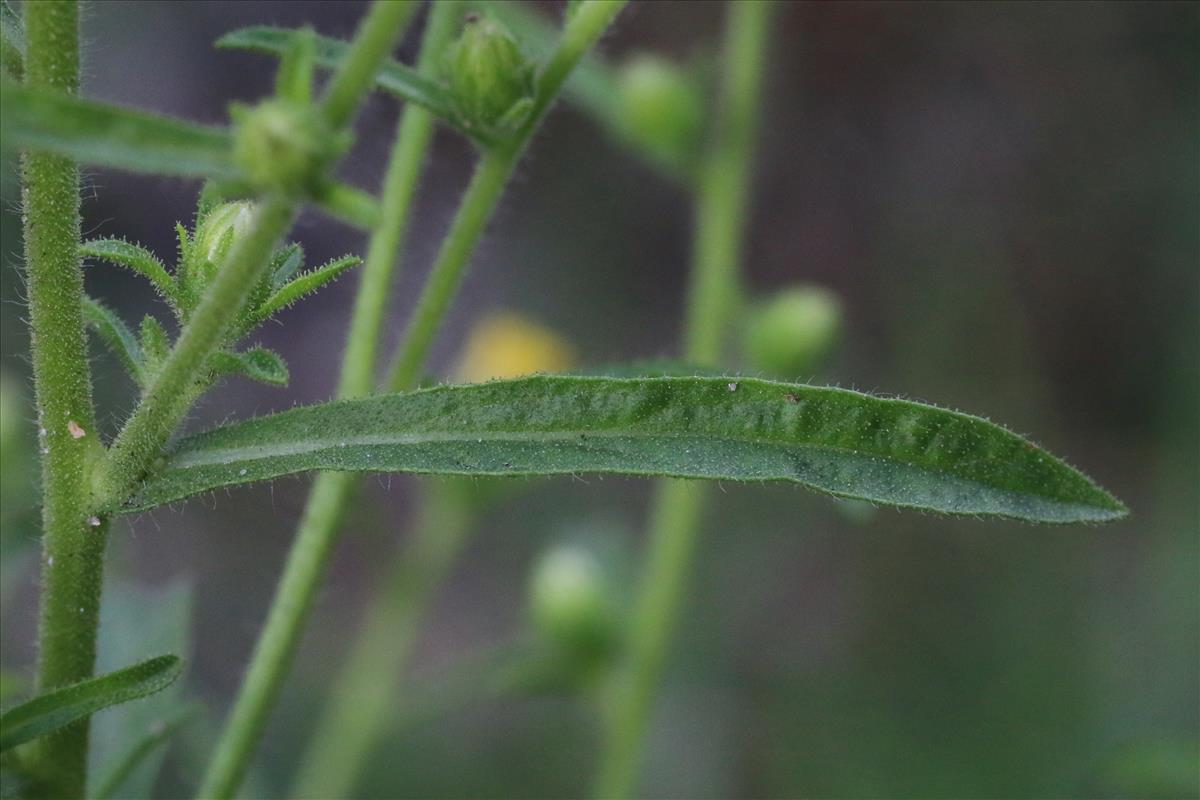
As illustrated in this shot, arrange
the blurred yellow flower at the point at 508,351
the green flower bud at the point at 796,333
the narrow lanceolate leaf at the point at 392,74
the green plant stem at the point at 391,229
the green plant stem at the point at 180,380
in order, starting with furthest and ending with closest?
the blurred yellow flower at the point at 508,351
the green flower bud at the point at 796,333
the green plant stem at the point at 391,229
the narrow lanceolate leaf at the point at 392,74
the green plant stem at the point at 180,380

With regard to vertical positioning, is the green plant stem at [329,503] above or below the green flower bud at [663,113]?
below

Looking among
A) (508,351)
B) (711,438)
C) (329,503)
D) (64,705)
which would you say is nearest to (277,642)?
(329,503)

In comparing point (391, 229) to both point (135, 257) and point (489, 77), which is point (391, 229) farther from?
point (135, 257)

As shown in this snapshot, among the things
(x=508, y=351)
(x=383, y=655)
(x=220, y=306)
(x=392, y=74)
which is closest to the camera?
(x=220, y=306)

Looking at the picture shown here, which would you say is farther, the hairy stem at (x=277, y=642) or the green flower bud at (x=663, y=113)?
the green flower bud at (x=663, y=113)

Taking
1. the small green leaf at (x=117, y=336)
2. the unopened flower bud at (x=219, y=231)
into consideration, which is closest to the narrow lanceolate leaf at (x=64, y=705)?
the small green leaf at (x=117, y=336)

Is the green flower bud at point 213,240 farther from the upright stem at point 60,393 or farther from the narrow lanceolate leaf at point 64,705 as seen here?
the narrow lanceolate leaf at point 64,705
